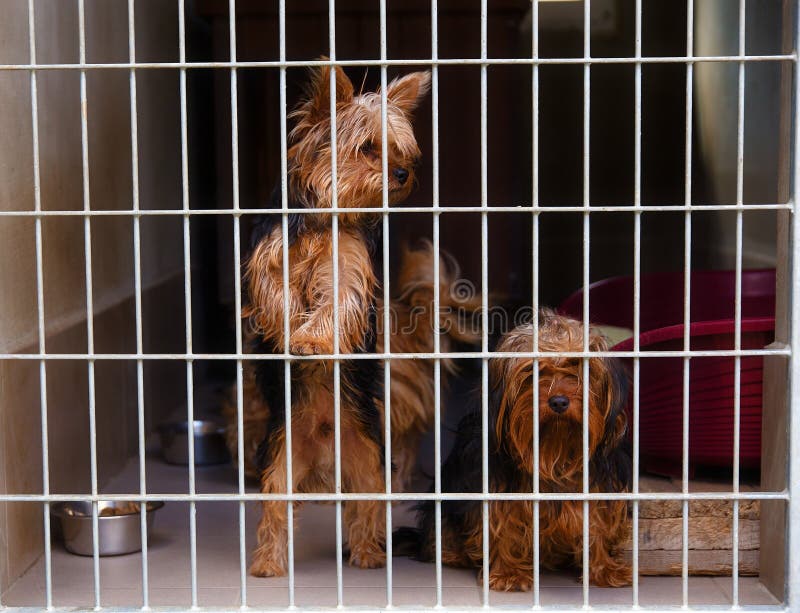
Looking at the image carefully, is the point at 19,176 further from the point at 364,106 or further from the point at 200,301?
the point at 200,301

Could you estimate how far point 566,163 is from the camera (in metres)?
9.68

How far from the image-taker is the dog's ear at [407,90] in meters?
3.59

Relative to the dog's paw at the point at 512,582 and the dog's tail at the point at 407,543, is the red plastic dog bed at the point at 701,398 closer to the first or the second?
the dog's paw at the point at 512,582

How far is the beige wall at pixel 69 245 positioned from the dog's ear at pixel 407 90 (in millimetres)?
1298

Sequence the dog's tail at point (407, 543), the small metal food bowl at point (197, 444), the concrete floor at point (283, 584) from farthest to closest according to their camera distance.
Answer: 1. the small metal food bowl at point (197, 444)
2. the dog's tail at point (407, 543)
3. the concrete floor at point (283, 584)

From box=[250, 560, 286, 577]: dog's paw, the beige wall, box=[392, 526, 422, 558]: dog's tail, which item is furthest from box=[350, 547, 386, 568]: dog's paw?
the beige wall

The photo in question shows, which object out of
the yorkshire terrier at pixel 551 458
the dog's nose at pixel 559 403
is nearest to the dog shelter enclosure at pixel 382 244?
the yorkshire terrier at pixel 551 458

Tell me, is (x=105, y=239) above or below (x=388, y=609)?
above

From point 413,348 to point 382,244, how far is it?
795 millimetres

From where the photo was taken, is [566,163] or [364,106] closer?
[364,106]

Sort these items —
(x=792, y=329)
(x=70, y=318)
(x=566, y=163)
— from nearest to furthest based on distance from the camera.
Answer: (x=792, y=329)
(x=70, y=318)
(x=566, y=163)

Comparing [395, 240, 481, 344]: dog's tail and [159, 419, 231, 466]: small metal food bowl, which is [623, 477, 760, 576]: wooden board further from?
[159, 419, 231, 466]: small metal food bowl

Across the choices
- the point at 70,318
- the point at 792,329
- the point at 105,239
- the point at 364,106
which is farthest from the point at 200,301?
the point at 792,329

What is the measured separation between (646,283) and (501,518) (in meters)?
2.25
